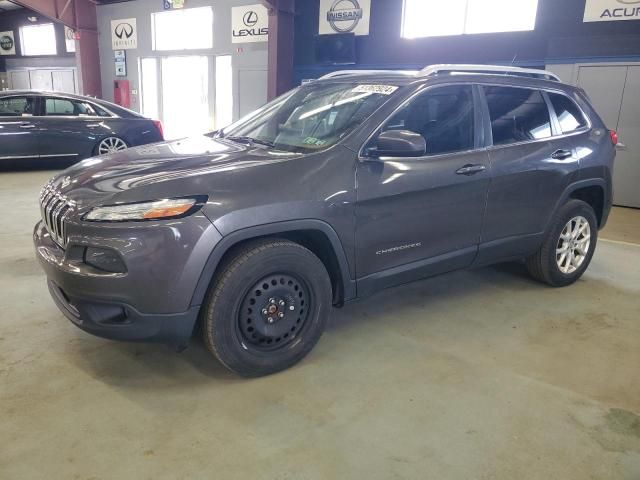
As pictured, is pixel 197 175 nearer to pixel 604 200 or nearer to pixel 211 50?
pixel 604 200

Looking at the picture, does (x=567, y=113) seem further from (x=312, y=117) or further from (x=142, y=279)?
(x=142, y=279)

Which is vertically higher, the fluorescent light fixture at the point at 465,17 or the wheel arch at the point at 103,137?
the fluorescent light fixture at the point at 465,17

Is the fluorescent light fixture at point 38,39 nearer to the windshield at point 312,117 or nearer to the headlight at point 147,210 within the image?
the windshield at point 312,117

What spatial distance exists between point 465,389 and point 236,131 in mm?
2131

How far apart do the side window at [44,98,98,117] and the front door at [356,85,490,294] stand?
279 inches

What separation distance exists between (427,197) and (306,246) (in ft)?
2.46

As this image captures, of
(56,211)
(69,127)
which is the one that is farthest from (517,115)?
(69,127)

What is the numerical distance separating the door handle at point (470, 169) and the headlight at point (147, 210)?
5.15ft

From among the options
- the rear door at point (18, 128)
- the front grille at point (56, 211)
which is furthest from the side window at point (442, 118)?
the rear door at point (18, 128)

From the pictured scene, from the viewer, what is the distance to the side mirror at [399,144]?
262cm

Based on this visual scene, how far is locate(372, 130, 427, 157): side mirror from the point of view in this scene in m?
2.62

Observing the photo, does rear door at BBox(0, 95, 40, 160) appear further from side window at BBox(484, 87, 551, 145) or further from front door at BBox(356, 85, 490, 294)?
side window at BBox(484, 87, 551, 145)

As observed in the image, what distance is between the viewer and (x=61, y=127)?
822 centimetres

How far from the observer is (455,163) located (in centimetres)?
304
